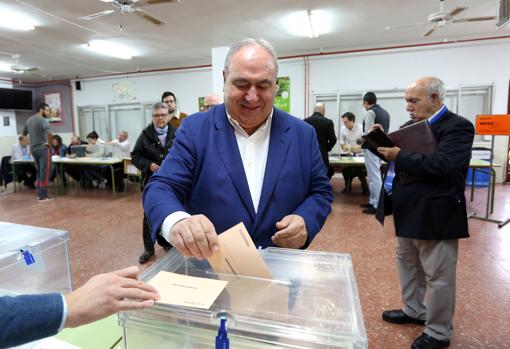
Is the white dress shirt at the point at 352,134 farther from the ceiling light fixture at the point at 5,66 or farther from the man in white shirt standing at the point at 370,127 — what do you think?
the ceiling light fixture at the point at 5,66

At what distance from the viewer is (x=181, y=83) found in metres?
8.55

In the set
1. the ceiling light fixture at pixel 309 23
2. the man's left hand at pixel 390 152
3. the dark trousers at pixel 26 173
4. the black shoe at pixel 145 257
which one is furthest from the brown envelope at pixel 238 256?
the dark trousers at pixel 26 173

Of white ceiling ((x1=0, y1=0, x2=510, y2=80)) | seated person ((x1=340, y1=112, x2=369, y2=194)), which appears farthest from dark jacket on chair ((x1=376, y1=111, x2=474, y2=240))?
seated person ((x1=340, y1=112, x2=369, y2=194))

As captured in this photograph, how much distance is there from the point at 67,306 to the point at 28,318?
5 centimetres

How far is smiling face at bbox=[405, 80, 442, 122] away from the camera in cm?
175

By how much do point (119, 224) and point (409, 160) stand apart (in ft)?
12.0

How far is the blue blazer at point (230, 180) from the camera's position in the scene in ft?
3.21

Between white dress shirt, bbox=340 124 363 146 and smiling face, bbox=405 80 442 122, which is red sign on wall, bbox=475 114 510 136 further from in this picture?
smiling face, bbox=405 80 442 122

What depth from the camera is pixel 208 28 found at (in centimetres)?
548

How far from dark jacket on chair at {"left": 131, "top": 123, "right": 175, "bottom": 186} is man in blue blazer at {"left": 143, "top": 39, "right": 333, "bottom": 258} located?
2050 mm

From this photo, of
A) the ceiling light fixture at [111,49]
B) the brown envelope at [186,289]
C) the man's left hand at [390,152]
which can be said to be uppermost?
the ceiling light fixture at [111,49]

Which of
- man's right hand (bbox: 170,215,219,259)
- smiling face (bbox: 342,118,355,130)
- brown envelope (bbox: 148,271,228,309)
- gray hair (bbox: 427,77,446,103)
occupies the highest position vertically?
gray hair (bbox: 427,77,446,103)

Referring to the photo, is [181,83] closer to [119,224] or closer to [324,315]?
[119,224]

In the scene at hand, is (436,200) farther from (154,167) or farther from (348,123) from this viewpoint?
(348,123)
